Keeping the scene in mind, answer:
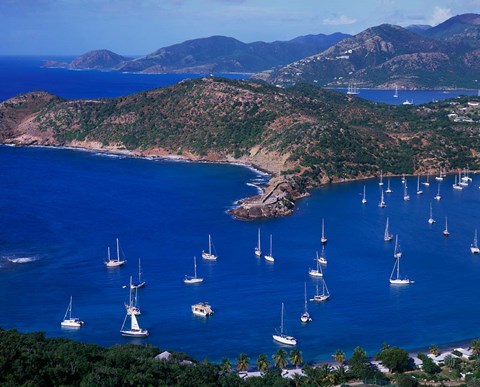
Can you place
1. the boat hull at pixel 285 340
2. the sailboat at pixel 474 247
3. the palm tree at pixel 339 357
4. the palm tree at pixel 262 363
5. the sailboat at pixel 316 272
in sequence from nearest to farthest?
the palm tree at pixel 262 363 → the palm tree at pixel 339 357 → the boat hull at pixel 285 340 → the sailboat at pixel 316 272 → the sailboat at pixel 474 247

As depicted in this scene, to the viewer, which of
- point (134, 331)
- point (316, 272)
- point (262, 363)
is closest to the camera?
point (262, 363)

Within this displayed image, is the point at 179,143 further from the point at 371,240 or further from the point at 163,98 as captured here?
the point at 371,240

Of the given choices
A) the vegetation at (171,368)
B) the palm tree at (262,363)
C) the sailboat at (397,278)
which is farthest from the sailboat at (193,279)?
the palm tree at (262,363)

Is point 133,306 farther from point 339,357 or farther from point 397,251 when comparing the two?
point 397,251

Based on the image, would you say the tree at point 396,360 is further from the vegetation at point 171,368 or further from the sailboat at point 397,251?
the sailboat at point 397,251

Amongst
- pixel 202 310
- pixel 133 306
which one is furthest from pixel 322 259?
pixel 133 306

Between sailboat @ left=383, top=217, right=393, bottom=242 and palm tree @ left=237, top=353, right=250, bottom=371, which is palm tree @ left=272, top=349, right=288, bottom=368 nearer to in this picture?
palm tree @ left=237, top=353, right=250, bottom=371

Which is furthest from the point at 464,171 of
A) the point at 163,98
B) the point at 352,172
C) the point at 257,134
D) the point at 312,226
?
the point at 163,98

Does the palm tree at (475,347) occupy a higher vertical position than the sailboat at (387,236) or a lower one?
lower
